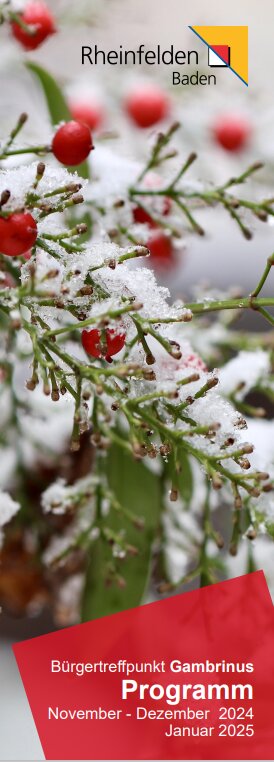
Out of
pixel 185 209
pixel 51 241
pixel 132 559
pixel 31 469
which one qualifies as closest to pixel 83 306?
pixel 51 241

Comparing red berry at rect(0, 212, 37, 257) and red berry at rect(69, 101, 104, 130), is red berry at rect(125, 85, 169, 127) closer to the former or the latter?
red berry at rect(69, 101, 104, 130)

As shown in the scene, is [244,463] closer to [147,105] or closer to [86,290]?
[86,290]

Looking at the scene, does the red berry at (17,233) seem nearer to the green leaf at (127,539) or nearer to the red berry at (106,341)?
the red berry at (106,341)

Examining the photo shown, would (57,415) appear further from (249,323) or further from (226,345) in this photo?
(249,323)

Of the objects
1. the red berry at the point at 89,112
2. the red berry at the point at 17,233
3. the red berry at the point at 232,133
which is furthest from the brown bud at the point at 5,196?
the red berry at the point at 232,133

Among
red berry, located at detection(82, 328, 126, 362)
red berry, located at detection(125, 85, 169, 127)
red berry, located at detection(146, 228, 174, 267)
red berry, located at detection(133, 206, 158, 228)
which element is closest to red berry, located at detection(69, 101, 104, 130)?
red berry, located at detection(125, 85, 169, 127)

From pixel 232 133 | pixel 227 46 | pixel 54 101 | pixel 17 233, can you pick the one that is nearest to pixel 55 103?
pixel 54 101
